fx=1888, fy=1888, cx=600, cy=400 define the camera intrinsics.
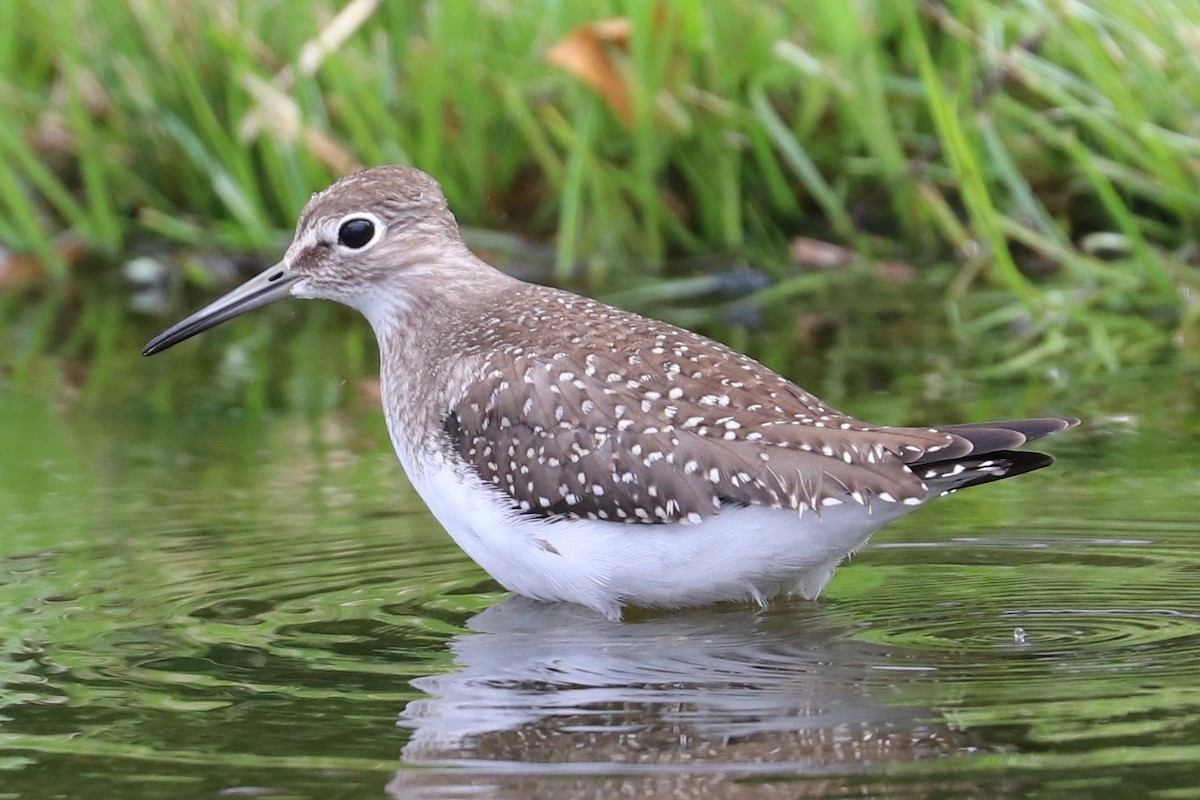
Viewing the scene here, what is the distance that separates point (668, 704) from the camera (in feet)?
14.9

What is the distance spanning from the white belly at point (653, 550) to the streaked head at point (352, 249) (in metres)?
1.04

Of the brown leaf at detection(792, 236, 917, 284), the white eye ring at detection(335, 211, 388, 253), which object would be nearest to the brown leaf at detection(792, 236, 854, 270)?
the brown leaf at detection(792, 236, 917, 284)

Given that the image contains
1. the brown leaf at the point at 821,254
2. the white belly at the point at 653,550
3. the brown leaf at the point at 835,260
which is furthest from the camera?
the brown leaf at the point at 821,254

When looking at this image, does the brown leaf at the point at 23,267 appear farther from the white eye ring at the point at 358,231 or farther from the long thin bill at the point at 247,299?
the white eye ring at the point at 358,231

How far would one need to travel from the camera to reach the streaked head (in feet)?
21.7

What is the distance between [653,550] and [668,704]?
1001mm

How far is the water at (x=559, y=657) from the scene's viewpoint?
4.00 metres

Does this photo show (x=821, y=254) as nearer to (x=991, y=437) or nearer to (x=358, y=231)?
(x=358, y=231)

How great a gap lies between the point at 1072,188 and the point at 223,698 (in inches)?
270

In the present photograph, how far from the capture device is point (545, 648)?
17.3 feet

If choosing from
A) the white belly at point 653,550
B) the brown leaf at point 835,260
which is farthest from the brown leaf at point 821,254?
the white belly at point 653,550

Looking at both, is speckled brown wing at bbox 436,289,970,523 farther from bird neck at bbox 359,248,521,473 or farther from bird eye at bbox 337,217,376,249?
bird eye at bbox 337,217,376,249

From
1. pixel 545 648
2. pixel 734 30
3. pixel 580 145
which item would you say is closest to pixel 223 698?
pixel 545 648

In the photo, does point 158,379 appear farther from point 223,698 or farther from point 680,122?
point 223,698
